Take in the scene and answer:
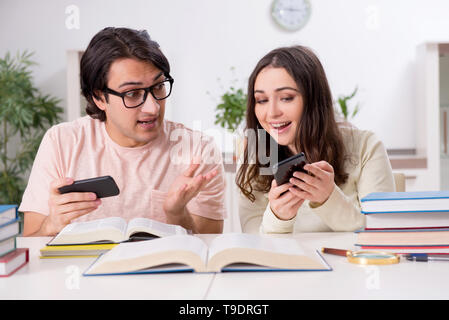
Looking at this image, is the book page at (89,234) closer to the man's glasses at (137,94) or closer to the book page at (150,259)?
the book page at (150,259)

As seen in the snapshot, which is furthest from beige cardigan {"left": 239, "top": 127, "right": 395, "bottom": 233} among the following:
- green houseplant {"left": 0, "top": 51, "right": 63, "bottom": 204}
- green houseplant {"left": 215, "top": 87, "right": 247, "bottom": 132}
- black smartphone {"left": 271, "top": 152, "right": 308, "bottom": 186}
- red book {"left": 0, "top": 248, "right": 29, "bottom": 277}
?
green houseplant {"left": 0, "top": 51, "right": 63, "bottom": 204}

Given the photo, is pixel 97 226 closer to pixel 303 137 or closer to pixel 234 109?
pixel 303 137

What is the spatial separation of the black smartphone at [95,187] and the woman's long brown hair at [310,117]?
61cm

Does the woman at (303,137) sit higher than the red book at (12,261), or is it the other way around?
the woman at (303,137)

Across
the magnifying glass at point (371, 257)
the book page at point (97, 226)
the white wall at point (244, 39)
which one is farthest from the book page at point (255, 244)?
the white wall at point (244, 39)

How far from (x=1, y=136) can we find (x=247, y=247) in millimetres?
4614

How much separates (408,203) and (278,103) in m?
0.86

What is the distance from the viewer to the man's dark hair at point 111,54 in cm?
198

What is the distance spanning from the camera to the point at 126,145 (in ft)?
6.91

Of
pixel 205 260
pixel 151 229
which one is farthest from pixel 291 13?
pixel 205 260

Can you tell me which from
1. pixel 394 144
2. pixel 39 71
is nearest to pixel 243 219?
pixel 394 144

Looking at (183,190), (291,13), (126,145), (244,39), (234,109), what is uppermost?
(291,13)

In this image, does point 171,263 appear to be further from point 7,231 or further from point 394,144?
point 394,144

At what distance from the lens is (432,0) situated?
4.91 m
